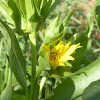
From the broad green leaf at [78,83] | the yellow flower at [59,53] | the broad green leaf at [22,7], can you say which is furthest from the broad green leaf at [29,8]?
the broad green leaf at [78,83]

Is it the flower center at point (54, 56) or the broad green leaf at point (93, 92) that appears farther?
the flower center at point (54, 56)

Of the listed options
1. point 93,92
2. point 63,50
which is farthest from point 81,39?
point 93,92

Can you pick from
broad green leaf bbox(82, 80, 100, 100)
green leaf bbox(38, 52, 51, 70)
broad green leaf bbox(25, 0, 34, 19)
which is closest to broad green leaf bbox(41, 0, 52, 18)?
broad green leaf bbox(25, 0, 34, 19)

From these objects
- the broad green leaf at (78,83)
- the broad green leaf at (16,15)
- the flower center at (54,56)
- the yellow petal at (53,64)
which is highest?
the broad green leaf at (16,15)

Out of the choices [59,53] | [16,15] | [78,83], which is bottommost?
[78,83]

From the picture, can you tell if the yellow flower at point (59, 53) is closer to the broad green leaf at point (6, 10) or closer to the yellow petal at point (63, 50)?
the yellow petal at point (63, 50)

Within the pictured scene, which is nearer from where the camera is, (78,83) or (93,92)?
(93,92)

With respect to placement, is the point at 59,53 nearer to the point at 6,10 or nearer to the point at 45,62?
the point at 45,62

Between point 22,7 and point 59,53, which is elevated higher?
point 22,7

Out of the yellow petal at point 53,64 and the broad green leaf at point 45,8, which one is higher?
the broad green leaf at point 45,8
